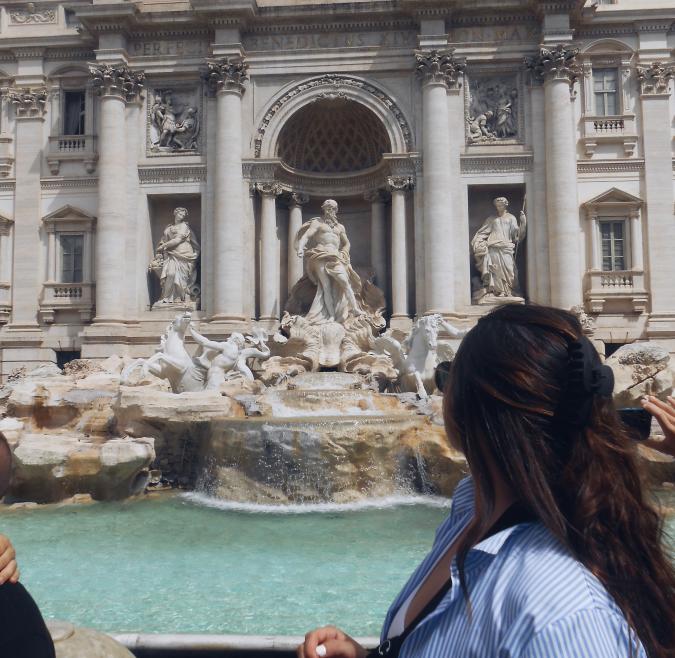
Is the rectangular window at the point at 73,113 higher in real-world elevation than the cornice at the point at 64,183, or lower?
higher

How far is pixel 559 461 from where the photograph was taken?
1.29 metres

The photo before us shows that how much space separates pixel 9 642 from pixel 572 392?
1.92m

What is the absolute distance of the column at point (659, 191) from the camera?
19.2m

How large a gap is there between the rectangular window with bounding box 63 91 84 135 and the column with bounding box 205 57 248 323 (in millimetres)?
4802

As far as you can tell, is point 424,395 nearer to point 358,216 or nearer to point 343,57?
point 358,216

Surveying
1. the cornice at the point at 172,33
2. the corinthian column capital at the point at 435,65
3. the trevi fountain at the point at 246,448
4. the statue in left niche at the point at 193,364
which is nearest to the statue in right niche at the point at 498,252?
the trevi fountain at the point at 246,448

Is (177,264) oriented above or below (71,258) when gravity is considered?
below

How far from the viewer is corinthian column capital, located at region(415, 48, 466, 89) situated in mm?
19297

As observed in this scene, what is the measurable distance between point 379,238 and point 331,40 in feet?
20.2

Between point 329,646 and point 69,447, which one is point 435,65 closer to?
point 69,447

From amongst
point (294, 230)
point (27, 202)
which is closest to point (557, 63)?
point (294, 230)

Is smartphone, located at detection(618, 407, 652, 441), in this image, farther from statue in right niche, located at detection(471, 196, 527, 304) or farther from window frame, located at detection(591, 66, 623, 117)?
window frame, located at detection(591, 66, 623, 117)

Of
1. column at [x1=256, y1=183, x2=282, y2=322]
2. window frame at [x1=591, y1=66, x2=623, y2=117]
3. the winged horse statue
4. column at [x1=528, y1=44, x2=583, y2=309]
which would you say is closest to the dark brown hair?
the winged horse statue

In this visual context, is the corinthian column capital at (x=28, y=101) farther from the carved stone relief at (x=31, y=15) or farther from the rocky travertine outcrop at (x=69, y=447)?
the rocky travertine outcrop at (x=69, y=447)
